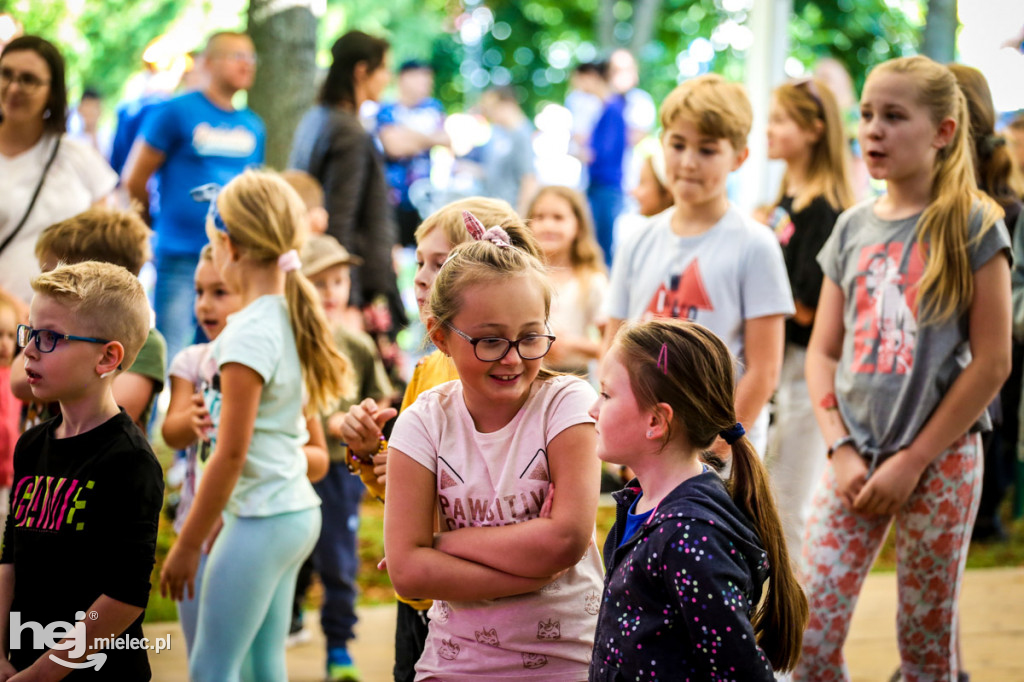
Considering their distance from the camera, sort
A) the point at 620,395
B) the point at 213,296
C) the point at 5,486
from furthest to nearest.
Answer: the point at 5,486
the point at 213,296
the point at 620,395

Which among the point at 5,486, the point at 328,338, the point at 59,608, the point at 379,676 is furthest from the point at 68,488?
the point at 379,676

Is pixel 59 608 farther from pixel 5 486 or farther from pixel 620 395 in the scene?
pixel 5 486

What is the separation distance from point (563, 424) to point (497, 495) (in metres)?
0.20

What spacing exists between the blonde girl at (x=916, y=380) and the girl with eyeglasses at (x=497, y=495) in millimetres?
1049

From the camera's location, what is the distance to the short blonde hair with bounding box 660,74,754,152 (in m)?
3.09

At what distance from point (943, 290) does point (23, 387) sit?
251 centimetres

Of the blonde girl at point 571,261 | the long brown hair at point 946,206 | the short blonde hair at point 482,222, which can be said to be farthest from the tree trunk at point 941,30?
the short blonde hair at point 482,222

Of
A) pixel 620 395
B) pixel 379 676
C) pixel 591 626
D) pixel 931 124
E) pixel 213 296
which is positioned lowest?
pixel 379 676

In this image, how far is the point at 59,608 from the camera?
208 cm

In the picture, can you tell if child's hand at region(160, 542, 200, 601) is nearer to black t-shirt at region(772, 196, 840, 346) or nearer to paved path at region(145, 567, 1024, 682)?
paved path at region(145, 567, 1024, 682)

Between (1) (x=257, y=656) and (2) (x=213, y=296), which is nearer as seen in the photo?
(1) (x=257, y=656)

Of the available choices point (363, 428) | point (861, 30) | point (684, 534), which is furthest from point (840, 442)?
point (861, 30)

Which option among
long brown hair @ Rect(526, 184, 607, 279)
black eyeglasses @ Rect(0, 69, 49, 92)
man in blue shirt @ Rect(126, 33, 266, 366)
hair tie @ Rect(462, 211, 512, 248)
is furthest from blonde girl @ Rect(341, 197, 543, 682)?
man in blue shirt @ Rect(126, 33, 266, 366)

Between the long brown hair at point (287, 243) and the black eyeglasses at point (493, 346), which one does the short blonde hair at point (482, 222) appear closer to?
the black eyeglasses at point (493, 346)
